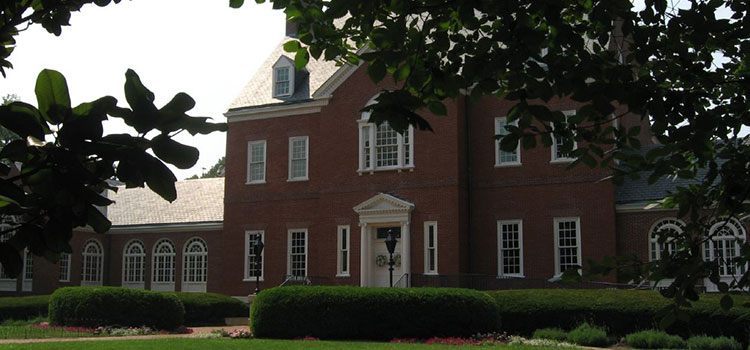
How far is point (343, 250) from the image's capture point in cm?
2936

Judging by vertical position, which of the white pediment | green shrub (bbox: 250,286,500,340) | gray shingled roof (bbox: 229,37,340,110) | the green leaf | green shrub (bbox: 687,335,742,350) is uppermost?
gray shingled roof (bbox: 229,37,340,110)

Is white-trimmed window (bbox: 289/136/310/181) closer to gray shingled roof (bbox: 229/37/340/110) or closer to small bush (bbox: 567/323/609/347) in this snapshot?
gray shingled roof (bbox: 229/37/340/110)

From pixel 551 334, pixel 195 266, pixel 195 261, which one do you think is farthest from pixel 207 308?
pixel 551 334

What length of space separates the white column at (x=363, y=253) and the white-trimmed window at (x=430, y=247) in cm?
237

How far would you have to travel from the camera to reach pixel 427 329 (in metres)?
18.8

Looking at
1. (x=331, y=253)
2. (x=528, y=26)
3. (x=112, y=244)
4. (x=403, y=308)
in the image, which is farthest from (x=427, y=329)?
(x=112, y=244)

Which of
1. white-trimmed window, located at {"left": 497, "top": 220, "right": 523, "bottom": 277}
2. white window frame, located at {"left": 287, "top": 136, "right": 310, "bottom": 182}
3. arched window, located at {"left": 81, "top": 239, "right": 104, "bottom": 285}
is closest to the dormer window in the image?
white window frame, located at {"left": 287, "top": 136, "right": 310, "bottom": 182}

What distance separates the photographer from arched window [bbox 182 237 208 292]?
116ft

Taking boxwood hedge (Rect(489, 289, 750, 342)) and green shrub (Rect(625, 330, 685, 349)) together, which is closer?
green shrub (Rect(625, 330, 685, 349))

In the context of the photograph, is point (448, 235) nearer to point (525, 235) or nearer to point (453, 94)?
point (525, 235)

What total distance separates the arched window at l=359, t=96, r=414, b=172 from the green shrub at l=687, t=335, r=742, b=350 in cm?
1349

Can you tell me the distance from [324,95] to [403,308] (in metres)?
13.7

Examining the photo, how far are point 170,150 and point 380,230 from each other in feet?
89.2

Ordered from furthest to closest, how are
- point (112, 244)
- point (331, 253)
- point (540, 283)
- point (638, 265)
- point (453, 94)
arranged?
1. point (112, 244)
2. point (331, 253)
3. point (540, 283)
4. point (638, 265)
5. point (453, 94)
